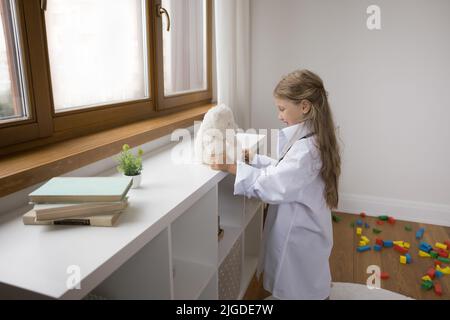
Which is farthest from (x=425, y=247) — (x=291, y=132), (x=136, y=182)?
(x=136, y=182)

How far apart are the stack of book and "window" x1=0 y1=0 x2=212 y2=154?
369 millimetres

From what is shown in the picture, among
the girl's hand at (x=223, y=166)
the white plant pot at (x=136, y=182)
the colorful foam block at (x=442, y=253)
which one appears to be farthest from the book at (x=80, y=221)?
the colorful foam block at (x=442, y=253)

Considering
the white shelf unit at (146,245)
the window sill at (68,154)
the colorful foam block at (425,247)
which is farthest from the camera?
the colorful foam block at (425,247)

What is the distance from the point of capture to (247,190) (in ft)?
4.07

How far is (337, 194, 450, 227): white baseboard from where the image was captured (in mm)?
2422

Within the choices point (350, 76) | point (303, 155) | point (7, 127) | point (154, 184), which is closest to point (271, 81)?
point (350, 76)

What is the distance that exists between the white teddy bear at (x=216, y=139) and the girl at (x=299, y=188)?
8cm

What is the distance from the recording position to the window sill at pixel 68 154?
93 cm

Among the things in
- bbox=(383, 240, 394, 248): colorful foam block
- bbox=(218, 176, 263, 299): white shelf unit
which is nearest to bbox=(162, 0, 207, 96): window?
bbox=(218, 176, 263, 299): white shelf unit

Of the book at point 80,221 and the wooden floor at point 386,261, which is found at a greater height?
the book at point 80,221

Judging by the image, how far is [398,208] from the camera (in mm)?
2510

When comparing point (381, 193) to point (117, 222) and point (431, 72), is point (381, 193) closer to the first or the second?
point (431, 72)

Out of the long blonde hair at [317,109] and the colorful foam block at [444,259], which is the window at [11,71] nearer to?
the long blonde hair at [317,109]

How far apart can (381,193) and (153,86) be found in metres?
1.76
